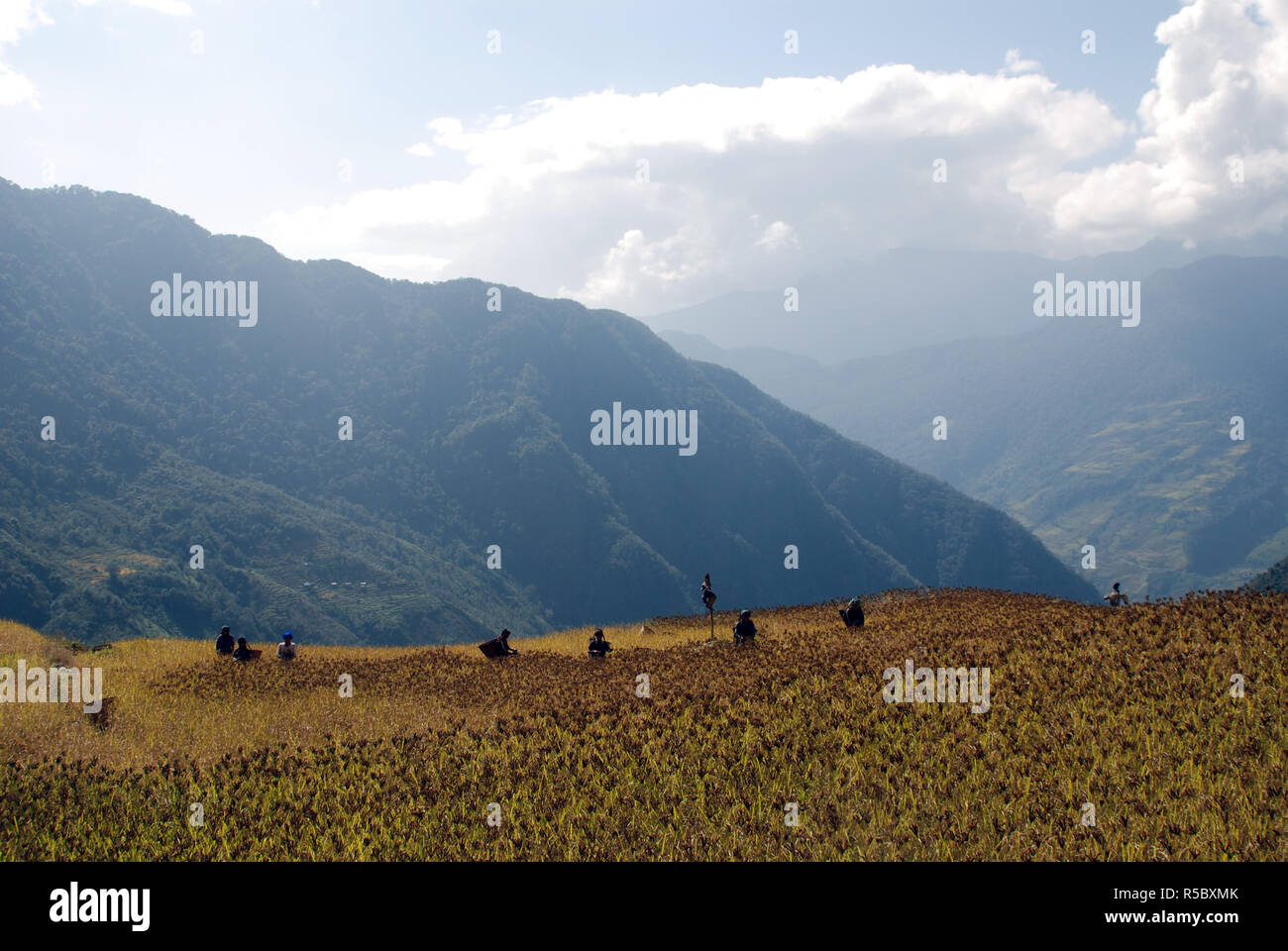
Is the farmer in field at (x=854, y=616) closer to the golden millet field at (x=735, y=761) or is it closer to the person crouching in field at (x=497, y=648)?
the golden millet field at (x=735, y=761)

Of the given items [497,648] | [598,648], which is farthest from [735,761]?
[497,648]

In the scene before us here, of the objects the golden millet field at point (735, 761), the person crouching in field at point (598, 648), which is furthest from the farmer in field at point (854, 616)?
the person crouching in field at point (598, 648)

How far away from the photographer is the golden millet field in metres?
7.88

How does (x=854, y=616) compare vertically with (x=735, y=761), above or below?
above

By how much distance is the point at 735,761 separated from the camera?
1013 centimetres

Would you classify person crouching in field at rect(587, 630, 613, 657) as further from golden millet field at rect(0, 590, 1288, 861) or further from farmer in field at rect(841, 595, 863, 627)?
farmer in field at rect(841, 595, 863, 627)

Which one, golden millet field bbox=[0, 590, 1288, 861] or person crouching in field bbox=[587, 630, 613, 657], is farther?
person crouching in field bbox=[587, 630, 613, 657]

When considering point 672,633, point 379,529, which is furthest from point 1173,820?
point 379,529

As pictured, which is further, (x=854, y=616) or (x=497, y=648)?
(x=497, y=648)

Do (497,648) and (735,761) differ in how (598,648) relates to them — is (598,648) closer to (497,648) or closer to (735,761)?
(497,648)

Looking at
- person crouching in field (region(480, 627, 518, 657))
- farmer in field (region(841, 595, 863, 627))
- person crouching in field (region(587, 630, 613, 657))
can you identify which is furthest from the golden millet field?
person crouching in field (region(480, 627, 518, 657))

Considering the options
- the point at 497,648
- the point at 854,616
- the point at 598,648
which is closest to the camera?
the point at 854,616
